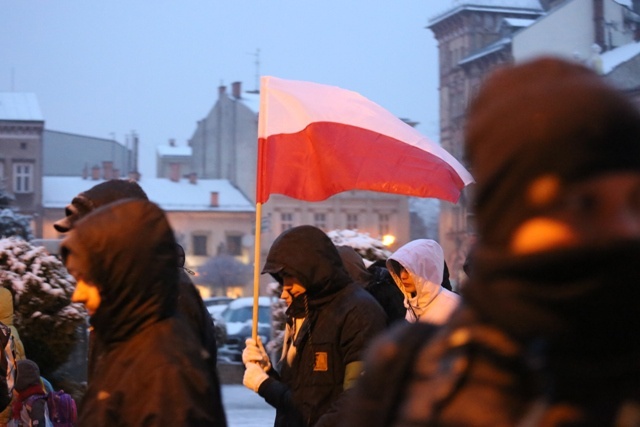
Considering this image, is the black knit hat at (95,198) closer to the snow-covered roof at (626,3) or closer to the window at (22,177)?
the snow-covered roof at (626,3)

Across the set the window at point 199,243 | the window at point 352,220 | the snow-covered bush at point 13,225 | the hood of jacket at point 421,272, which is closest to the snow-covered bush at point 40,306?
the hood of jacket at point 421,272

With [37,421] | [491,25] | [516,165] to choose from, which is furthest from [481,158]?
[491,25]

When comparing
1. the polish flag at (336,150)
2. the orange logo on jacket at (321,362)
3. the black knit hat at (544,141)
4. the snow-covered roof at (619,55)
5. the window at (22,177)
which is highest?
the snow-covered roof at (619,55)

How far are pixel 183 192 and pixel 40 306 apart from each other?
66.4m

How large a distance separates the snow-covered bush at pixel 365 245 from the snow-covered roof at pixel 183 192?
62792 millimetres

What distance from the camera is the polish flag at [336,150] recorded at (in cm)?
694

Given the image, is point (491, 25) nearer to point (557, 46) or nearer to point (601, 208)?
point (557, 46)

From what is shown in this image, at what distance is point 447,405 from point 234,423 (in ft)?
44.9

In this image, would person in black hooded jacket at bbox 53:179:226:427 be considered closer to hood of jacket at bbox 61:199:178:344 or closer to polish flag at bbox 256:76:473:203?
hood of jacket at bbox 61:199:178:344

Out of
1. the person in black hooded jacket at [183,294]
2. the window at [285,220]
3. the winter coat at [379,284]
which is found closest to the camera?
the person in black hooded jacket at [183,294]

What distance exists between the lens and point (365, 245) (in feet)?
42.3

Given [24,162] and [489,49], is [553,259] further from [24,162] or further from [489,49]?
[24,162]

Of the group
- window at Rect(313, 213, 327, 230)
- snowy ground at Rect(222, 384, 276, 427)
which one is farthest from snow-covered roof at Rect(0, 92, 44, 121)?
snowy ground at Rect(222, 384, 276, 427)

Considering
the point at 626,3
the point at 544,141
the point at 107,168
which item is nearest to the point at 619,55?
the point at 626,3
